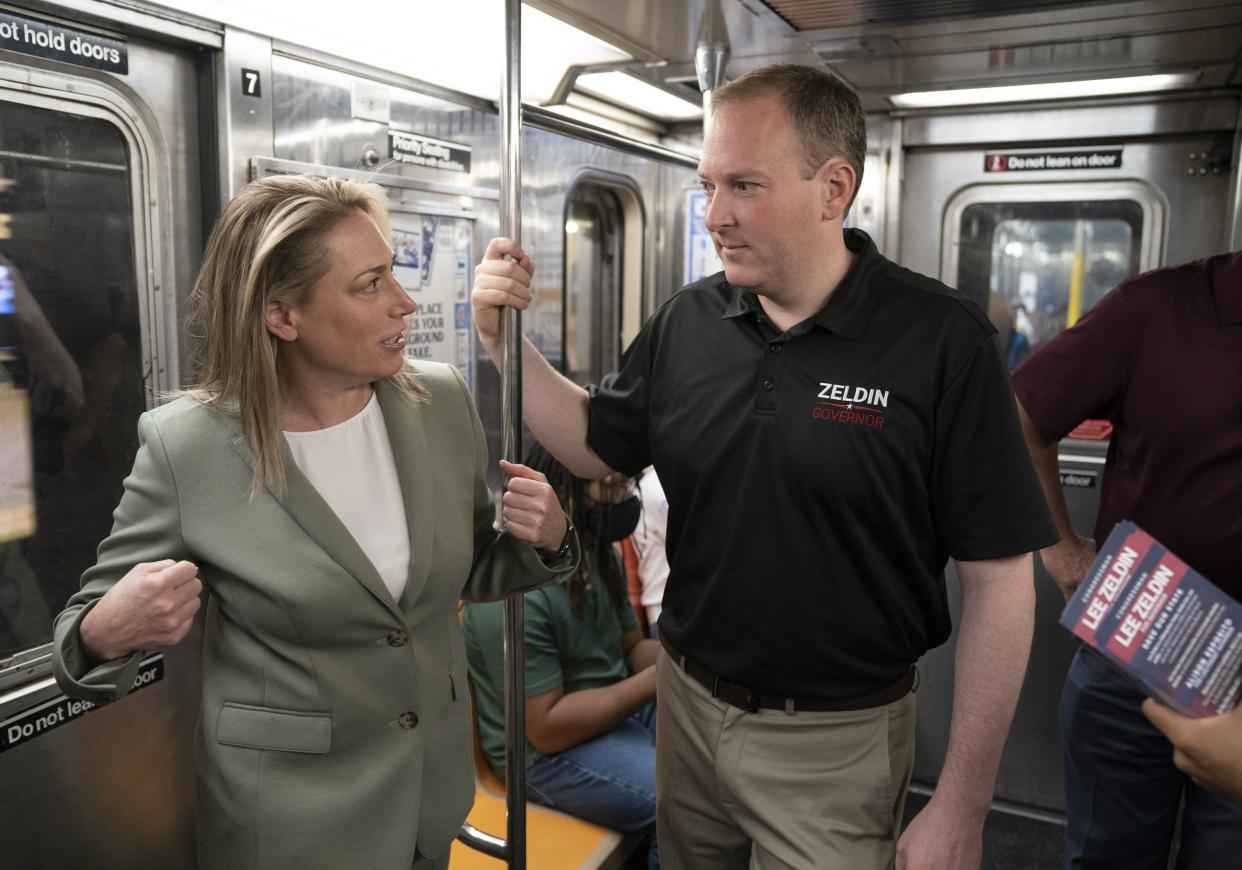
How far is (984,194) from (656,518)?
1.98 m

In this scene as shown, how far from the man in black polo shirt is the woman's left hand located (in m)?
0.27

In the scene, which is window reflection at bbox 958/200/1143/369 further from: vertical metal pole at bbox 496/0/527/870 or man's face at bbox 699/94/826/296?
vertical metal pole at bbox 496/0/527/870

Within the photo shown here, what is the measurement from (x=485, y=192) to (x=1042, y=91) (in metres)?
2.16

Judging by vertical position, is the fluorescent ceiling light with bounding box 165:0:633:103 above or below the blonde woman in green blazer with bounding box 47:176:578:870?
above

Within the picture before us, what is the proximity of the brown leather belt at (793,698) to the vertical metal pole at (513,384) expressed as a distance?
0.39 meters

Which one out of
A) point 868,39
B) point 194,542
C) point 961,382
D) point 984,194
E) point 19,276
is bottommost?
point 194,542

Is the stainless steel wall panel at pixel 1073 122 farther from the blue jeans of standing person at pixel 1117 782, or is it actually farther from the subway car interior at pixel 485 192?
the blue jeans of standing person at pixel 1117 782

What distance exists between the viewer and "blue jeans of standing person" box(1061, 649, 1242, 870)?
2.38 m

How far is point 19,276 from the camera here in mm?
2113

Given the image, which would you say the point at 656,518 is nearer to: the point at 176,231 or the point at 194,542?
the point at 176,231

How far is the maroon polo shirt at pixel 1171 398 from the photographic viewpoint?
87.4 inches

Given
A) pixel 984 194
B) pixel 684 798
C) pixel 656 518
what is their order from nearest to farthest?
pixel 684 798 < pixel 656 518 < pixel 984 194

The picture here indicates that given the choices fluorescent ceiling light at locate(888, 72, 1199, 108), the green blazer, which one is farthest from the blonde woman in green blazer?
fluorescent ceiling light at locate(888, 72, 1199, 108)

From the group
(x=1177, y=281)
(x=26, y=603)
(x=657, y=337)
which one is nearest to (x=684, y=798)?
(x=657, y=337)
